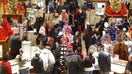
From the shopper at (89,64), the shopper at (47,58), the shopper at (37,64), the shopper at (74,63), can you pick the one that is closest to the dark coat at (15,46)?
the shopper at (47,58)

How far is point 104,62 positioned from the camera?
39.2 ft

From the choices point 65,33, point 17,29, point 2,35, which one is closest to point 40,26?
point 17,29

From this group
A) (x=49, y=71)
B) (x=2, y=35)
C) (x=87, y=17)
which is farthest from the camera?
(x=87, y=17)

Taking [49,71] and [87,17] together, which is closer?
[49,71]

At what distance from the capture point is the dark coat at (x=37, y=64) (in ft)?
38.0

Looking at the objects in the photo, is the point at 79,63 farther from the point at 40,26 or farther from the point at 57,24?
the point at 40,26

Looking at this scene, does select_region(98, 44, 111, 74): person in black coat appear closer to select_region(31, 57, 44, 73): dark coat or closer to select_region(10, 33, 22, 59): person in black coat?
select_region(31, 57, 44, 73): dark coat

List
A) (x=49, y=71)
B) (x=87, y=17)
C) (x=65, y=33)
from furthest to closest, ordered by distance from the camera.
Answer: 1. (x=87, y=17)
2. (x=65, y=33)
3. (x=49, y=71)

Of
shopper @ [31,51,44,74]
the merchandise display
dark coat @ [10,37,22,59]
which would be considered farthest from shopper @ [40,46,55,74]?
dark coat @ [10,37,22,59]

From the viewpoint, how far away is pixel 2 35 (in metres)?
13.4

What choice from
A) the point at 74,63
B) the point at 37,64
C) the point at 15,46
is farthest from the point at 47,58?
the point at 15,46

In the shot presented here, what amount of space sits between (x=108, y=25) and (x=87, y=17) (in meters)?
3.93

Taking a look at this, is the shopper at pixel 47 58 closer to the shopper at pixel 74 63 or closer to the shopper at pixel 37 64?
the shopper at pixel 37 64

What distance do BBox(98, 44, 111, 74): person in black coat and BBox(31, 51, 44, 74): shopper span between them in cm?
175
